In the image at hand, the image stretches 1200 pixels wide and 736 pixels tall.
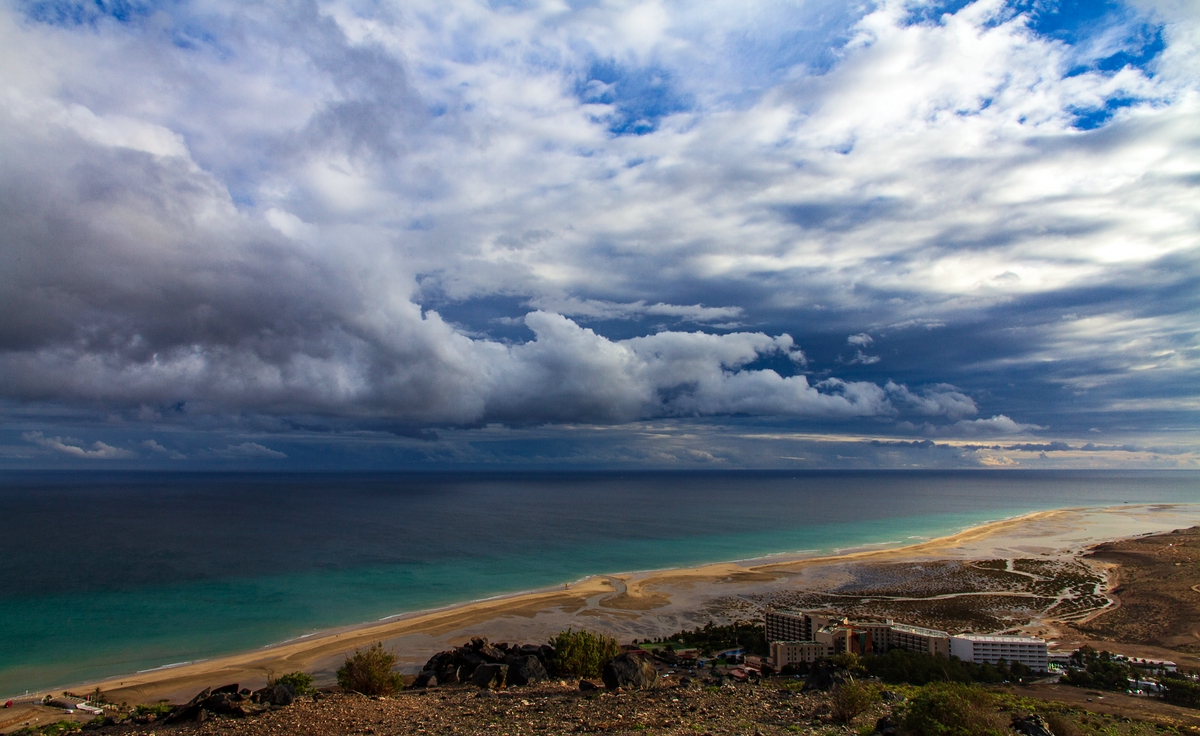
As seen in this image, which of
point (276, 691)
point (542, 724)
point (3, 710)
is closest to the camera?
point (542, 724)

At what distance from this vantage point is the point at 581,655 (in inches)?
1555

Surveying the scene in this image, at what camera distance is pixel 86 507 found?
18388 cm

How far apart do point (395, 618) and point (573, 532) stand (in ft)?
236

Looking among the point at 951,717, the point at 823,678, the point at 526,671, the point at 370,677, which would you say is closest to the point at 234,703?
the point at 370,677

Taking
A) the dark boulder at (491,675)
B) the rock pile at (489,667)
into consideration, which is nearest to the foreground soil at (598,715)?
the dark boulder at (491,675)

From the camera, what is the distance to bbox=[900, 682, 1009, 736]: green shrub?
22.3m

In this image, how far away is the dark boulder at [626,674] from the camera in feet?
112

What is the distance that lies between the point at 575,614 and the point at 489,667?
27.7 meters

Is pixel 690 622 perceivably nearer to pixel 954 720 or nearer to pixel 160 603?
pixel 954 720

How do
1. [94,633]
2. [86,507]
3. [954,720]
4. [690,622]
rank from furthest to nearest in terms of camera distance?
[86,507]
[690,622]
[94,633]
[954,720]

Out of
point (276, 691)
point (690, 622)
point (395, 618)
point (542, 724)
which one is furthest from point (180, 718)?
point (690, 622)

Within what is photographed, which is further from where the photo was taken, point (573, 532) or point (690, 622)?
point (573, 532)

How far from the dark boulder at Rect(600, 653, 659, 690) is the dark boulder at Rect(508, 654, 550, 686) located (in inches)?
185

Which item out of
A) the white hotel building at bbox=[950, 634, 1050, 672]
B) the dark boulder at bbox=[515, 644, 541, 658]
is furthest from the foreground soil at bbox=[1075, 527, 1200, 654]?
the dark boulder at bbox=[515, 644, 541, 658]
